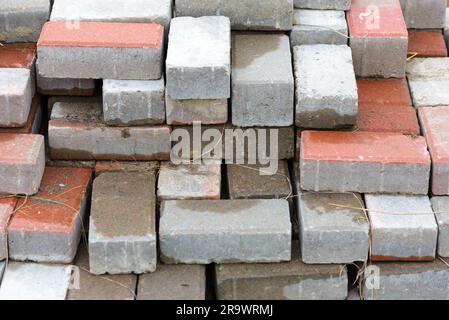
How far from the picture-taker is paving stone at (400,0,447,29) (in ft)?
24.7

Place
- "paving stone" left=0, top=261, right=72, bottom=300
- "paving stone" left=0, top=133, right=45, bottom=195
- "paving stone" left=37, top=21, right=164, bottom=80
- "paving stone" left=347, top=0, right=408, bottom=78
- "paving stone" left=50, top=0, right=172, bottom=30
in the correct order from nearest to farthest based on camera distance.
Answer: "paving stone" left=0, top=261, right=72, bottom=300, "paving stone" left=0, top=133, right=45, bottom=195, "paving stone" left=37, top=21, right=164, bottom=80, "paving stone" left=50, top=0, right=172, bottom=30, "paving stone" left=347, top=0, right=408, bottom=78

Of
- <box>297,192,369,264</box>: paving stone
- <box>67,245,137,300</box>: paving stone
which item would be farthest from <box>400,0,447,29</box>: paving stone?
<box>67,245,137,300</box>: paving stone

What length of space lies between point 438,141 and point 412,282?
945 millimetres

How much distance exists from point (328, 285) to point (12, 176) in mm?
2092

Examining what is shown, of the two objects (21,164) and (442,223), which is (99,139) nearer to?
(21,164)

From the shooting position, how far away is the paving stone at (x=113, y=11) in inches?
265

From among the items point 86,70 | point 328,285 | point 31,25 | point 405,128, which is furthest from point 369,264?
point 31,25

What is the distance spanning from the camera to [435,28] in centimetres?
764

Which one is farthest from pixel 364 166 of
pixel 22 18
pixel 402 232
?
pixel 22 18

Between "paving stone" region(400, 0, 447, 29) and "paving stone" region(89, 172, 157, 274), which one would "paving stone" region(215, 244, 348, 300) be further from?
"paving stone" region(400, 0, 447, 29)

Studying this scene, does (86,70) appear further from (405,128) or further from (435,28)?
(435,28)

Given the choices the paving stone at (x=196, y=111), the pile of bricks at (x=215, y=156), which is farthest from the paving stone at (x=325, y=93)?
the paving stone at (x=196, y=111)

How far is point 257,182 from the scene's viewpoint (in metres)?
6.53

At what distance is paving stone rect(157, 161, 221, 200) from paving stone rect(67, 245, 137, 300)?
2.07 ft
